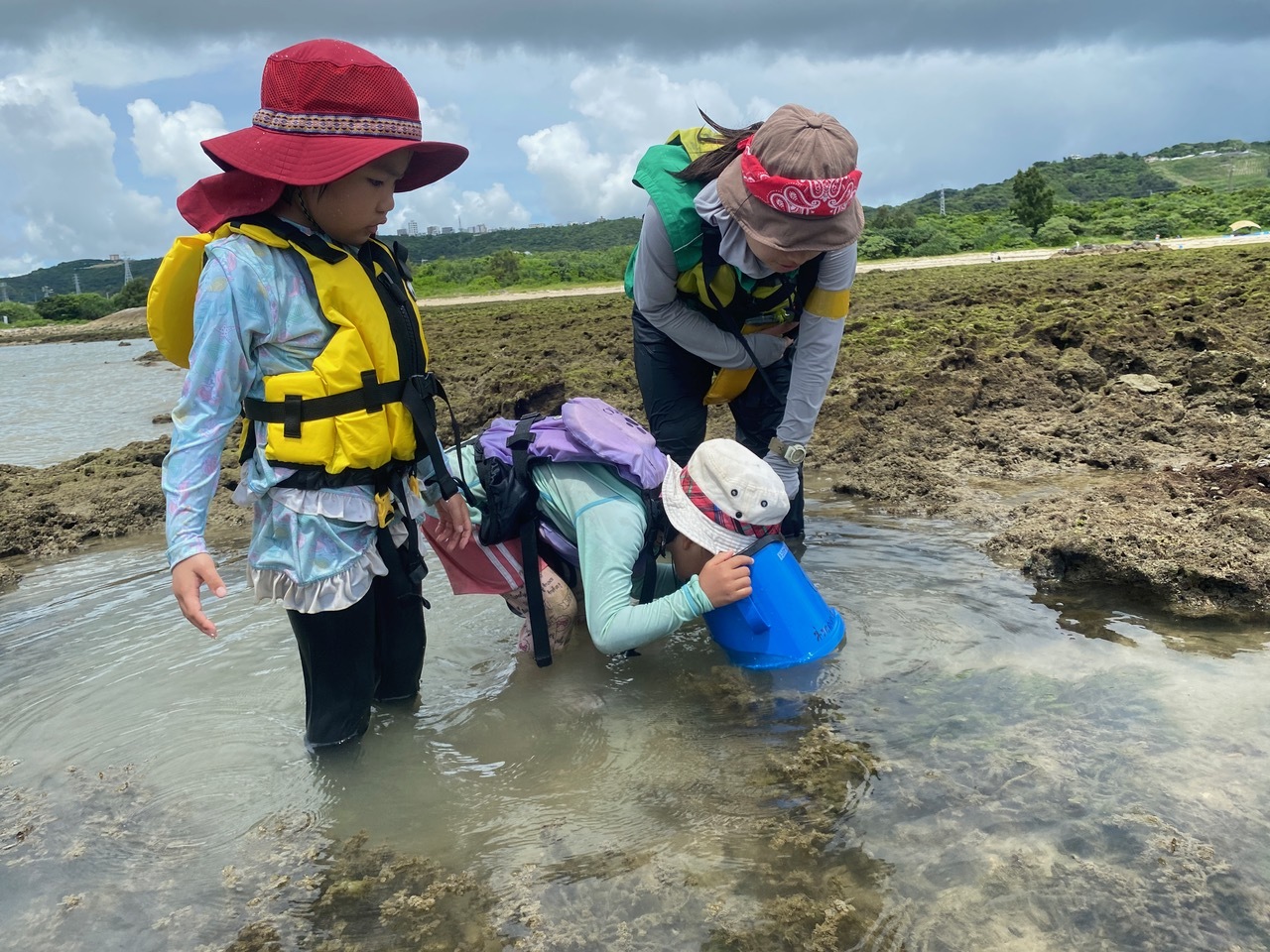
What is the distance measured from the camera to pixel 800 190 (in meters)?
2.81

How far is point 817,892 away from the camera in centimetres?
208

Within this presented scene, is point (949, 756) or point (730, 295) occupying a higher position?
point (730, 295)

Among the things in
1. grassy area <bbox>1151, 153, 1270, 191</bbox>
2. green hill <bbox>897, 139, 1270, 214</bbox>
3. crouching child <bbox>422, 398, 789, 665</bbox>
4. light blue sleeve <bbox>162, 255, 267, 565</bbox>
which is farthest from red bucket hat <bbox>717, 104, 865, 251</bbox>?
grassy area <bbox>1151, 153, 1270, 191</bbox>

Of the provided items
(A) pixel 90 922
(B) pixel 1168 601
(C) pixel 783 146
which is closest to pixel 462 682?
(A) pixel 90 922

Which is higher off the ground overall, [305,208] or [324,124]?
[324,124]

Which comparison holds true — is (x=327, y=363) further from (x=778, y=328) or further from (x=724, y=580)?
(x=778, y=328)

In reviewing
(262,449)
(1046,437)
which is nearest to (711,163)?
(262,449)

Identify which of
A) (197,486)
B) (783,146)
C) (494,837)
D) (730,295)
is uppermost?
(783,146)

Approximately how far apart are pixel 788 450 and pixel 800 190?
1083mm

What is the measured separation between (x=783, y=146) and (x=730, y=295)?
0.74 metres

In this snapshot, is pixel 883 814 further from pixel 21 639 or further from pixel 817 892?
pixel 21 639

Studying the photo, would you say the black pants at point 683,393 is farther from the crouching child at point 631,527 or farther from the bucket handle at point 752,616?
the bucket handle at point 752,616

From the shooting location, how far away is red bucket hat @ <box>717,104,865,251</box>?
2.82 metres

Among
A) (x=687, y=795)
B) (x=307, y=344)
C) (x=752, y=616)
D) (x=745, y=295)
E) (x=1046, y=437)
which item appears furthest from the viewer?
(x=1046, y=437)
